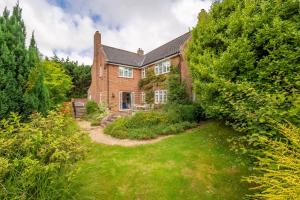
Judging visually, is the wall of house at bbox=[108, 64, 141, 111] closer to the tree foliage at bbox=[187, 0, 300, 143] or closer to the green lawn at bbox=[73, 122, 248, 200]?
the green lawn at bbox=[73, 122, 248, 200]

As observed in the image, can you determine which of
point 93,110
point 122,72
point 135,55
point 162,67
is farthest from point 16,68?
point 135,55

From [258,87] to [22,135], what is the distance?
7174 mm

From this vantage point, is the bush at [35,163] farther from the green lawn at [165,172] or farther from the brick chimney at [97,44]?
the brick chimney at [97,44]

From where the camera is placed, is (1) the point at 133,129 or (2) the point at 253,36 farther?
(1) the point at 133,129

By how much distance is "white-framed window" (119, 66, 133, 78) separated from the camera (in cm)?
2387

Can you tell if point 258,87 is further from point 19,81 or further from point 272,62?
point 19,81

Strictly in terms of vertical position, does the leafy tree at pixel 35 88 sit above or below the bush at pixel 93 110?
above

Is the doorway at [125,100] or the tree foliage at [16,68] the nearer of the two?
the tree foliage at [16,68]

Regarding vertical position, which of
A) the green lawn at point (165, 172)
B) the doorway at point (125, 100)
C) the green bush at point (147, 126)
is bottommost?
the green lawn at point (165, 172)

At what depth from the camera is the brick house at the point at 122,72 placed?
2188 cm

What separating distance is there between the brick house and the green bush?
767 centimetres

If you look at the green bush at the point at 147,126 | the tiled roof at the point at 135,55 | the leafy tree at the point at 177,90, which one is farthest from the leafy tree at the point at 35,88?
the tiled roof at the point at 135,55

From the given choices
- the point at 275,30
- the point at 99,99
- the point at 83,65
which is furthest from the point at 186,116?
the point at 83,65

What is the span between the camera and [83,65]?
42.0 meters
